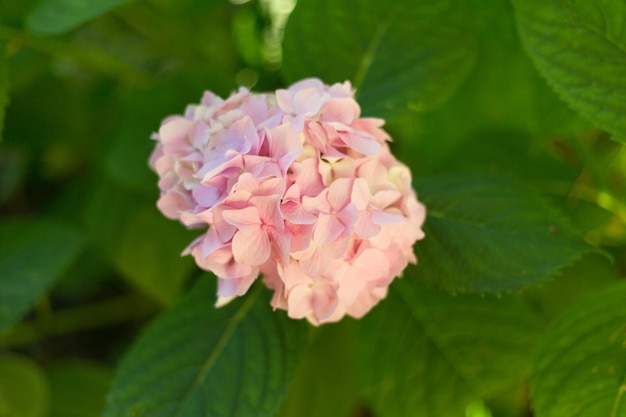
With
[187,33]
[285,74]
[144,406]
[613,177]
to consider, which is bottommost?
[613,177]

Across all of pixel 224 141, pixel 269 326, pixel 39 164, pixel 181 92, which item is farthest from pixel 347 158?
pixel 39 164

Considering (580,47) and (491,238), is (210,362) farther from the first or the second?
(580,47)

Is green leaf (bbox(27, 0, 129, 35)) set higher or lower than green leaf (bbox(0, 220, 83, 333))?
higher

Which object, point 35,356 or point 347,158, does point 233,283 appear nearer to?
point 347,158

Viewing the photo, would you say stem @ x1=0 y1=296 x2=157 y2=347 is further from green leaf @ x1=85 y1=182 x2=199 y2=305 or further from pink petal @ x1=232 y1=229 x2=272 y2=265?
pink petal @ x1=232 y1=229 x2=272 y2=265

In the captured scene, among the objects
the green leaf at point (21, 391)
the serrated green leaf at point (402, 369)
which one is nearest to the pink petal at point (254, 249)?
the serrated green leaf at point (402, 369)

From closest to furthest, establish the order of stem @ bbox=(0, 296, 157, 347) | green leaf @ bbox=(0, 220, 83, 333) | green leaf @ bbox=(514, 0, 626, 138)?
green leaf @ bbox=(514, 0, 626, 138) → green leaf @ bbox=(0, 220, 83, 333) → stem @ bbox=(0, 296, 157, 347)

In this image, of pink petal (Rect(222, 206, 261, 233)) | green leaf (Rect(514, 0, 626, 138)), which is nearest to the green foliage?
green leaf (Rect(514, 0, 626, 138))
